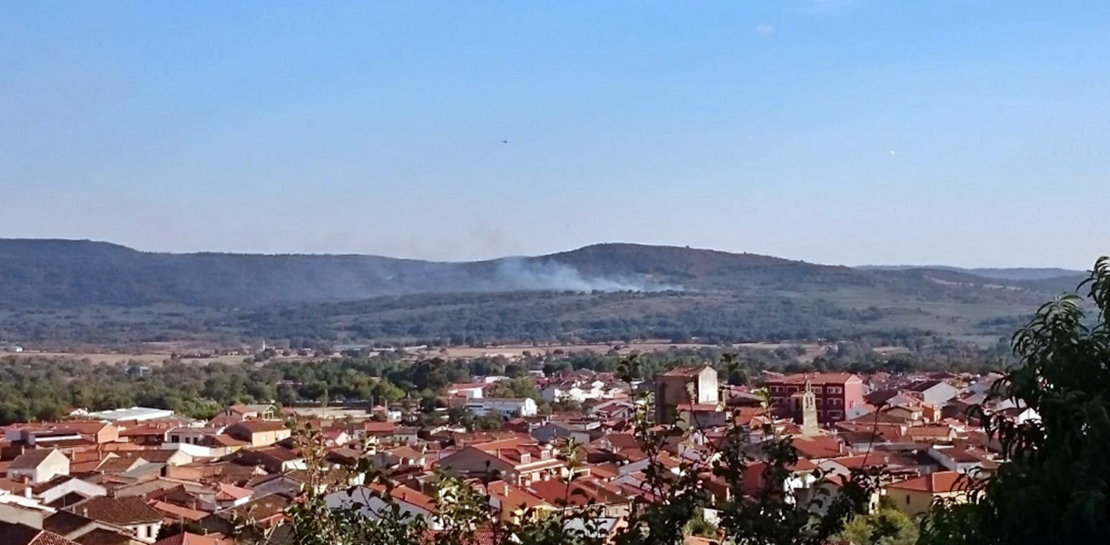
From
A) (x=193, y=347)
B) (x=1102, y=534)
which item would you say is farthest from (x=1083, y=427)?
(x=193, y=347)

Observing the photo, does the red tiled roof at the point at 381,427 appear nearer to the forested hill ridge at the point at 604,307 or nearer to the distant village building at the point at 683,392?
the distant village building at the point at 683,392

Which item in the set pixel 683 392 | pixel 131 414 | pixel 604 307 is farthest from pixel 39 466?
pixel 604 307

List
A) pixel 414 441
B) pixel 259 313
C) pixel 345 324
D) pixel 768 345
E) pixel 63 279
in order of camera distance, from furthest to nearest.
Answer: pixel 63 279, pixel 259 313, pixel 345 324, pixel 768 345, pixel 414 441

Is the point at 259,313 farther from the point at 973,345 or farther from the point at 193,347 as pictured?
the point at 973,345

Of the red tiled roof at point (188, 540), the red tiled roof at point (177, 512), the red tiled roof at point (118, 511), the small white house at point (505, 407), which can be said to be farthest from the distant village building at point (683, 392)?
the small white house at point (505, 407)

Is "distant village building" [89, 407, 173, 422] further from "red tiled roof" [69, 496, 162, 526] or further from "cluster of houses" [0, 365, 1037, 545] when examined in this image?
"red tiled roof" [69, 496, 162, 526]

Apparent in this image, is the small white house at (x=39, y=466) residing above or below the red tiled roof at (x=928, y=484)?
below
